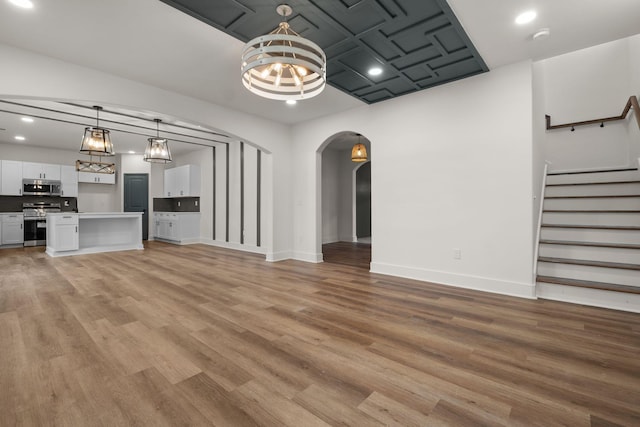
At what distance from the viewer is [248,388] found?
5.26ft

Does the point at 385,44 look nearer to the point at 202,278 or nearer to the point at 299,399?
the point at 299,399

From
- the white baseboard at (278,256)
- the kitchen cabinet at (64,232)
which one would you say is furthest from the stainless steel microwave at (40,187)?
the white baseboard at (278,256)

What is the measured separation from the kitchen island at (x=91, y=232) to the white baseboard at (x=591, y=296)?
837 cm

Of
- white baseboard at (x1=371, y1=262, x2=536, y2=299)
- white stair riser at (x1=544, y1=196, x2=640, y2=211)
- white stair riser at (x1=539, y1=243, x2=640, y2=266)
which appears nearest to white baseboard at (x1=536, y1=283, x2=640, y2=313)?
white baseboard at (x1=371, y1=262, x2=536, y2=299)

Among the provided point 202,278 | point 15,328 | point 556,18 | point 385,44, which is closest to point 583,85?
point 556,18

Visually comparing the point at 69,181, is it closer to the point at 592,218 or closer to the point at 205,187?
the point at 205,187

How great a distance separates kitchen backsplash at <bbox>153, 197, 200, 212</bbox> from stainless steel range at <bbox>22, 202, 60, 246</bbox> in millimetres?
2786

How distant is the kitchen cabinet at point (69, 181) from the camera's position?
820cm

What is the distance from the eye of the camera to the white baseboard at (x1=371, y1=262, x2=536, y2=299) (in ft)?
10.6

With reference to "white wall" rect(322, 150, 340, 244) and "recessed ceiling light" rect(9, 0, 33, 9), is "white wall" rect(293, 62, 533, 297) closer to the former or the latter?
"white wall" rect(322, 150, 340, 244)

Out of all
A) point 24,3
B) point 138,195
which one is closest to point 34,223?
point 138,195

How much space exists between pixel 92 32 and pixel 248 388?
3.47 m

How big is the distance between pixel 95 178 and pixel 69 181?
636 mm

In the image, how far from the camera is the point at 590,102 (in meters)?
5.21
